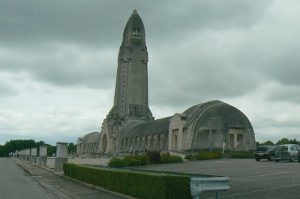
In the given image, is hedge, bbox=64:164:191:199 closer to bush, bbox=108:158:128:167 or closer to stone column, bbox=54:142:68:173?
stone column, bbox=54:142:68:173

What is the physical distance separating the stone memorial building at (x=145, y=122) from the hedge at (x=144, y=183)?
156 feet

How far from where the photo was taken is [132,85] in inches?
4461

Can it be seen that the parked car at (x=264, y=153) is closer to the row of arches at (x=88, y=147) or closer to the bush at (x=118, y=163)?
the bush at (x=118, y=163)

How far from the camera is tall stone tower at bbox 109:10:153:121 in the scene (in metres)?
114

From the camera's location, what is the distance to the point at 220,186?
35.7 ft

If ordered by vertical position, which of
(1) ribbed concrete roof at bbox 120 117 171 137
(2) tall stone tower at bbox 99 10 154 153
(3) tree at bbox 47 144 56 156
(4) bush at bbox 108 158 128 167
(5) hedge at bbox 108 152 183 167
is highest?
(2) tall stone tower at bbox 99 10 154 153

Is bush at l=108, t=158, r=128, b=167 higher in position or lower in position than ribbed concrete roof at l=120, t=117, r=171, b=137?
lower

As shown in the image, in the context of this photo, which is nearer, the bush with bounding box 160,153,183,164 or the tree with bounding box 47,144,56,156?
the bush with bounding box 160,153,183,164

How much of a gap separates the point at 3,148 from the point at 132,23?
106827 millimetres

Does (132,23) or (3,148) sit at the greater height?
(132,23)

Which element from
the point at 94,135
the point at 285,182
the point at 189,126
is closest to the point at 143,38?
the point at 94,135

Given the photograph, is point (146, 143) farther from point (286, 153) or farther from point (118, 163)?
point (286, 153)

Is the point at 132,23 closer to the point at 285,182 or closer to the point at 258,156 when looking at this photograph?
the point at 258,156

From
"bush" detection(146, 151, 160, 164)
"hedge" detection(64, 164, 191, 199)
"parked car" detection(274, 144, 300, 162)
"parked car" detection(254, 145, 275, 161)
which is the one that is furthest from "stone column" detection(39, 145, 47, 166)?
"hedge" detection(64, 164, 191, 199)
